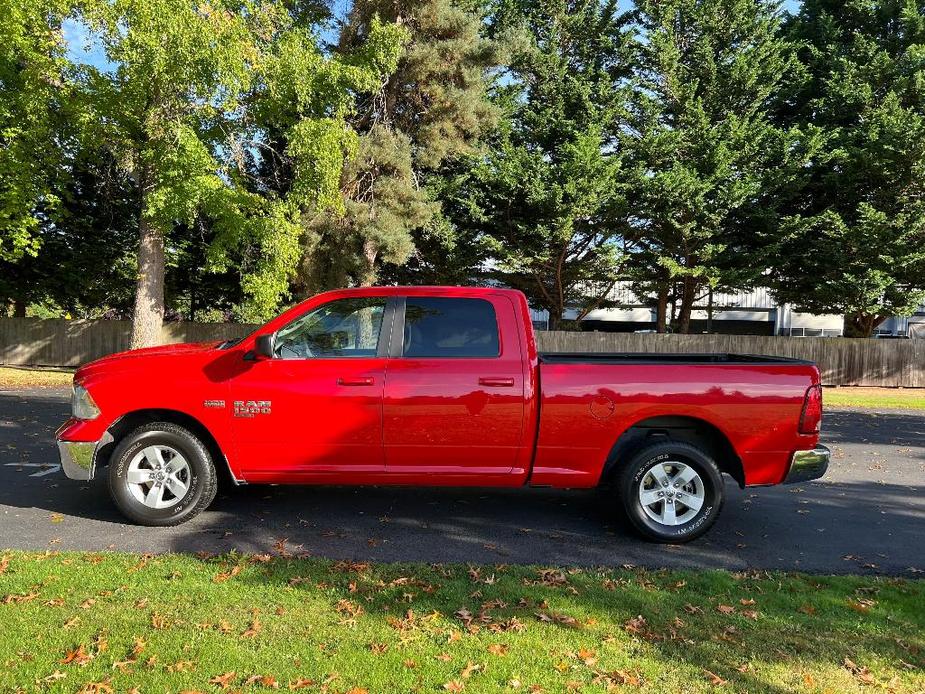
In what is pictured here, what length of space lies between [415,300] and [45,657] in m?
3.27

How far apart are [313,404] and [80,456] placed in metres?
1.92

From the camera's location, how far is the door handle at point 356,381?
4.87 m

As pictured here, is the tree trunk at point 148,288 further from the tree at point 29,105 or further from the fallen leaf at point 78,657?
the fallen leaf at point 78,657

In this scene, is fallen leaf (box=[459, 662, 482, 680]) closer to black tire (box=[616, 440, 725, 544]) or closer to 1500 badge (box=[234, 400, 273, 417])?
black tire (box=[616, 440, 725, 544])

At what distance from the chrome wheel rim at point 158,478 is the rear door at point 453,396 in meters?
1.68

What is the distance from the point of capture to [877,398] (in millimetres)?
17344

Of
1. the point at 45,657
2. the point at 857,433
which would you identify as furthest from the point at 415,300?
the point at 857,433

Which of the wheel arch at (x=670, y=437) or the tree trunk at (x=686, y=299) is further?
the tree trunk at (x=686, y=299)

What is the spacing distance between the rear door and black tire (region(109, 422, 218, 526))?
150cm

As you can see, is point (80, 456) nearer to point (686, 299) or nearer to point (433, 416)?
point (433, 416)

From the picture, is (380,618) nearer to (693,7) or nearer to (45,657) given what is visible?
(45,657)

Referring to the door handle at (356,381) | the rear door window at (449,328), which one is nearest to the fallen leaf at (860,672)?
the rear door window at (449,328)

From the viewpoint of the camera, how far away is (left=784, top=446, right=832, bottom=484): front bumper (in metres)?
4.92

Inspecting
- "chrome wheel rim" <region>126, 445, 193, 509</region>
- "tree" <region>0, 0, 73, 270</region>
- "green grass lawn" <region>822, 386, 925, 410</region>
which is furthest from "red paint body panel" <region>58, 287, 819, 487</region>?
"tree" <region>0, 0, 73, 270</region>
